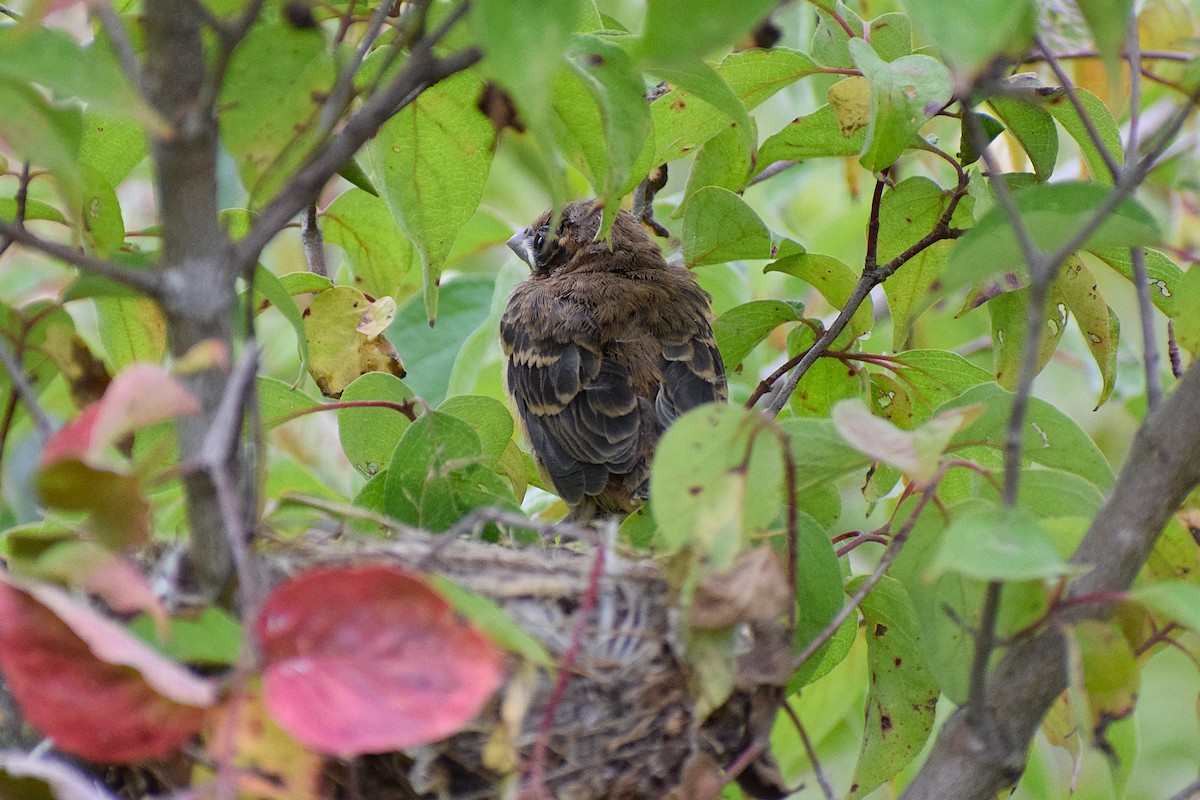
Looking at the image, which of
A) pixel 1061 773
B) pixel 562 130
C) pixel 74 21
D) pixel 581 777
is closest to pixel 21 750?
pixel 581 777

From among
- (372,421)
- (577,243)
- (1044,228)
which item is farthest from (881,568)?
(577,243)

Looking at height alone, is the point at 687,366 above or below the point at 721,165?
below

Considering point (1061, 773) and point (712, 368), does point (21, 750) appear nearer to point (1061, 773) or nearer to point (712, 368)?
point (712, 368)

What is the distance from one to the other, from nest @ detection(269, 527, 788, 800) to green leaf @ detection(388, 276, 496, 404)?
127 centimetres

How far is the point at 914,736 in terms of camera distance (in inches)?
69.7

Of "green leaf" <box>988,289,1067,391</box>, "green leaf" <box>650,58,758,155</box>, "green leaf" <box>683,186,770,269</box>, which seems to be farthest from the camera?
"green leaf" <box>683,186,770,269</box>

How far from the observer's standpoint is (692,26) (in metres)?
0.96

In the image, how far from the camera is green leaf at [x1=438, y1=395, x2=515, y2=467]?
1.95 metres

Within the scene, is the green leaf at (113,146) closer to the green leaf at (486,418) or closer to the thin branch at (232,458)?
the green leaf at (486,418)

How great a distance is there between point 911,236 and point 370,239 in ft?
3.18

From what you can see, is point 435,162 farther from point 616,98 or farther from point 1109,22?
point 1109,22

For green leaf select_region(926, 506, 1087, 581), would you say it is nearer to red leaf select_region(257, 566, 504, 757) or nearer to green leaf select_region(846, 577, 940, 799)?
red leaf select_region(257, 566, 504, 757)

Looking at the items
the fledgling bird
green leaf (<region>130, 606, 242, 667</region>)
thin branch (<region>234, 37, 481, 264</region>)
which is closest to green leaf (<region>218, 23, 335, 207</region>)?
thin branch (<region>234, 37, 481, 264</region>)

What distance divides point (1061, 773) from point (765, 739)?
262 centimetres
